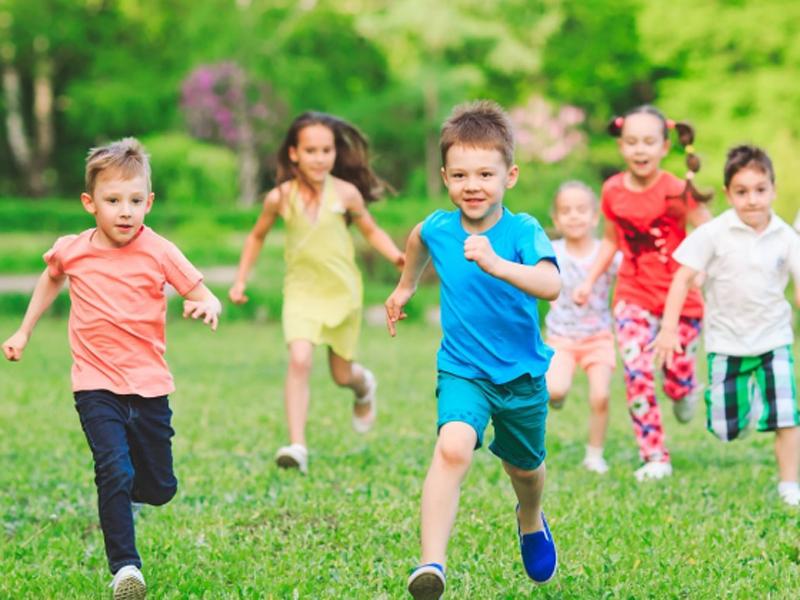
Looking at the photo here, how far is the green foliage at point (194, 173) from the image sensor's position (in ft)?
118

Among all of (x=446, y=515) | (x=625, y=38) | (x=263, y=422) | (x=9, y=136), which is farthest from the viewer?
(x=9, y=136)

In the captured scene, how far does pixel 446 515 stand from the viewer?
→ 14.4ft

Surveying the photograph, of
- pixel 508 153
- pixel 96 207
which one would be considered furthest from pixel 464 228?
pixel 96 207

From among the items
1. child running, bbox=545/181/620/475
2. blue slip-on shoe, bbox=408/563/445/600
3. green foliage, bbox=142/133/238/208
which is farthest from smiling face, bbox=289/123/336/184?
green foliage, bbox=142/133/238/208

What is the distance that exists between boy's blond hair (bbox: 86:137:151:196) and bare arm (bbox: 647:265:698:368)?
2.70 meters

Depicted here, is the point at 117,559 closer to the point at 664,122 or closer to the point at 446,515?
the point at 446,515

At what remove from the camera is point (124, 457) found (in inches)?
189

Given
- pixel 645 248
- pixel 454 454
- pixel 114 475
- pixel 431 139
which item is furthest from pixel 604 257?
pixel 431 139

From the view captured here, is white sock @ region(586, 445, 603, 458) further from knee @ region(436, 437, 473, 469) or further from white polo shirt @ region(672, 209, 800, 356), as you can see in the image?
knee @ region(436, 437, 473, 469)

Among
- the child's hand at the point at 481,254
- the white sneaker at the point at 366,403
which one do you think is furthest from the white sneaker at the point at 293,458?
the child's hand at the point at 481,254

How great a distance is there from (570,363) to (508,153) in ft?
11.2

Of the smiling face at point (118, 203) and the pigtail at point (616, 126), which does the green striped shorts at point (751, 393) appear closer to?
the pigtail at point (616, 126)

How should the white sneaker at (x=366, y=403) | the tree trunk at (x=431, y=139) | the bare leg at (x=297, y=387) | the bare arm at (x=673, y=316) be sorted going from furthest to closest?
the tree trunk at (x=431, y=139)
the white sneaker at (x=366, y=403)
the bare leg at (x=297, y=387)
the bare arm at (x=673, y=316)

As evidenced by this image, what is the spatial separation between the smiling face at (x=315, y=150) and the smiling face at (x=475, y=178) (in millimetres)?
3194
